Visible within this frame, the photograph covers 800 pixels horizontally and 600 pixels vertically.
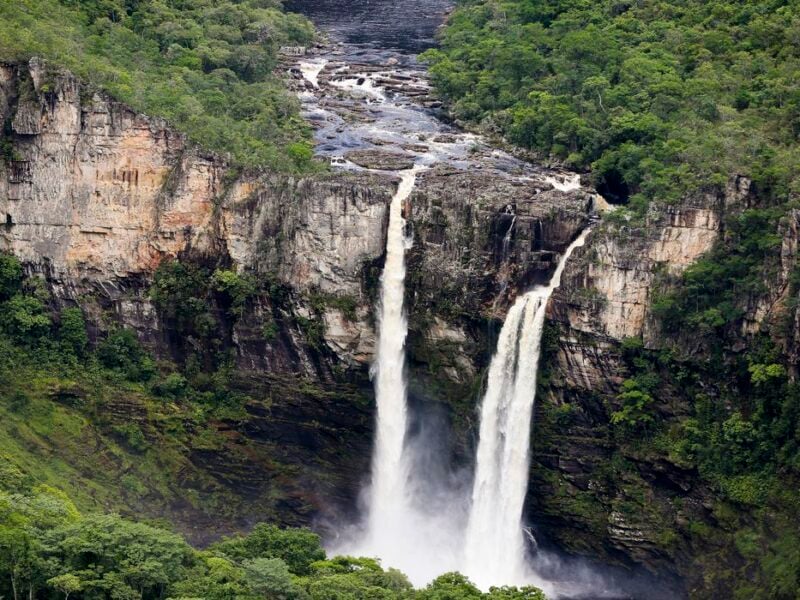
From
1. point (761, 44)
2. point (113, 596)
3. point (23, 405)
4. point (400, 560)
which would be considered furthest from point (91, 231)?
point (761, 44)

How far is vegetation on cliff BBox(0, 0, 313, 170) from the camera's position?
67938 mm

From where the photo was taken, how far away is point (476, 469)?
65188 mm

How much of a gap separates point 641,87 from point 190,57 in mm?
18476

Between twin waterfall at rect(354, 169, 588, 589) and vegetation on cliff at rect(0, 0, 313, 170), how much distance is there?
7056mm

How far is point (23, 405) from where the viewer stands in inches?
2601

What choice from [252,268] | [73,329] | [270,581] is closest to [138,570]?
[270,581]

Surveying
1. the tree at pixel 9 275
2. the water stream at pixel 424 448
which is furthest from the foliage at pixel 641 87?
the tree at pixel 9 275

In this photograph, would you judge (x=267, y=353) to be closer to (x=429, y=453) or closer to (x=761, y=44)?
(x=429, y=453)

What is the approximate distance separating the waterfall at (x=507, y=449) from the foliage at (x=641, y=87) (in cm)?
555

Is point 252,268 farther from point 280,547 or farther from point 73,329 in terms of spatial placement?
point 280,547

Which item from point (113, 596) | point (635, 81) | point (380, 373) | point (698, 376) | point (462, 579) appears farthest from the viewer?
point (635, 81)

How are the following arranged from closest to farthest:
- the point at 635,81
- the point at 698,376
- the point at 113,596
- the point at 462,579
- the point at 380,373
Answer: the point at 113,596, the point at 462,579, the point at 698,376, the point at 380,373, the point at 635,81

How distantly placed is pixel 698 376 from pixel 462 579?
11.4 m

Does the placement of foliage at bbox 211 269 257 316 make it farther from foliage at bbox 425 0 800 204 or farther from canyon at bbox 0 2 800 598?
foliage at bbox 425 0 800 204
